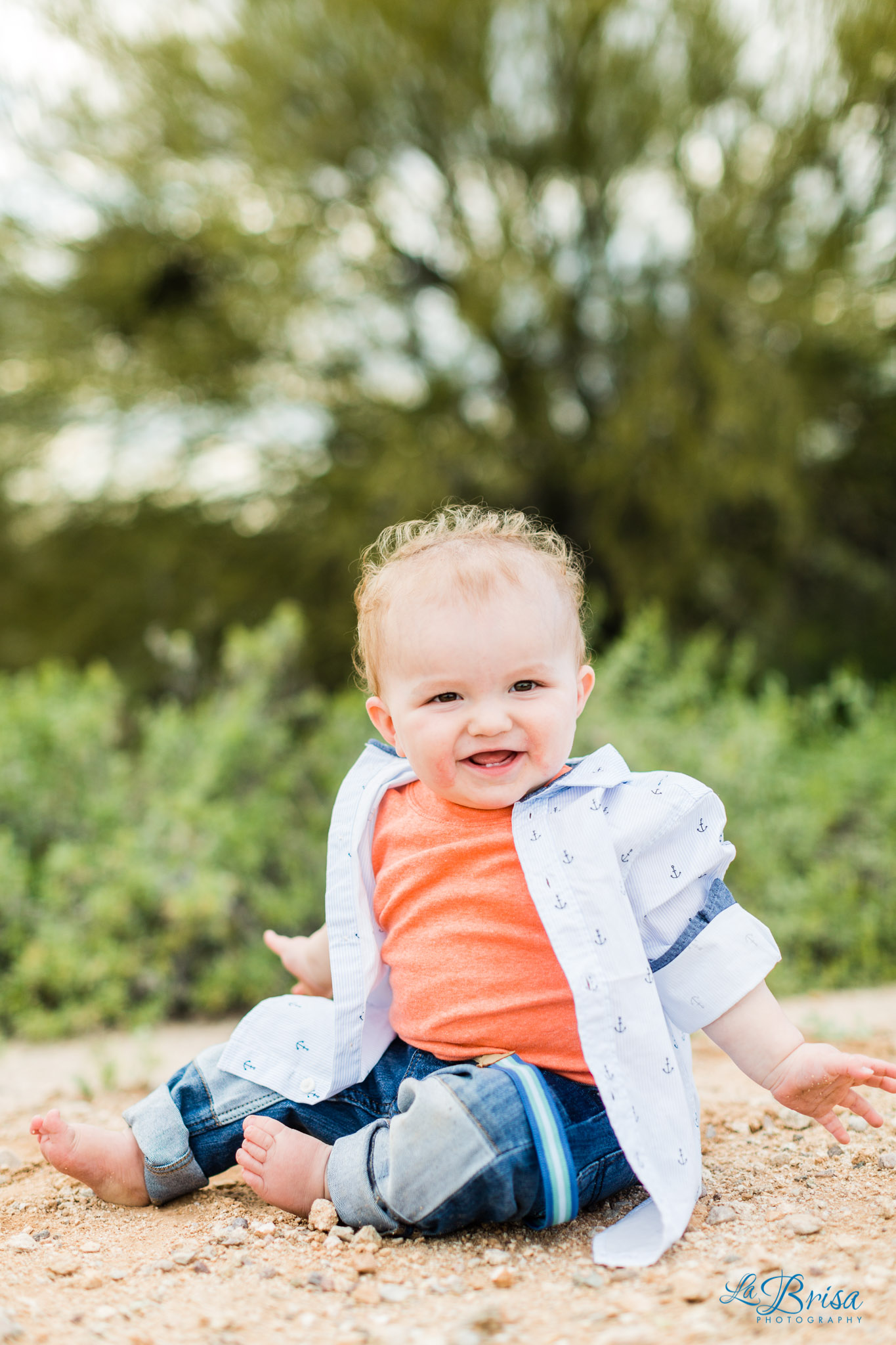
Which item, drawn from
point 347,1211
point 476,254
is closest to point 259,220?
point 476,254

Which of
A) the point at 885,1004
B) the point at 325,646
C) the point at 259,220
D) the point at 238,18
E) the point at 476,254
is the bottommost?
the point at 885,1004

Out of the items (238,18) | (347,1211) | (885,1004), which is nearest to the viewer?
(347,1211)

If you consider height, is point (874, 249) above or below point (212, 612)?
above

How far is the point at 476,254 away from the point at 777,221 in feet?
6.06

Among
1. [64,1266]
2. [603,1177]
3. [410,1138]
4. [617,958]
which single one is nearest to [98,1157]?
[64,1266]

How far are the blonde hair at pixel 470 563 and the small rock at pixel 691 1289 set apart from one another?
0.86 metres

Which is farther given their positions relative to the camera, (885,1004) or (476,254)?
(476,254)

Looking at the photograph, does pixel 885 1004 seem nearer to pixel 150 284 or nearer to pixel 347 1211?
pixel 347 1211

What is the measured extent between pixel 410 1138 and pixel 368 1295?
0.64ft

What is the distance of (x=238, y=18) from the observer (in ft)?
22.0

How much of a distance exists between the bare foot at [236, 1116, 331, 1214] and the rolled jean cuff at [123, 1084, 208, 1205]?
145 millimetres

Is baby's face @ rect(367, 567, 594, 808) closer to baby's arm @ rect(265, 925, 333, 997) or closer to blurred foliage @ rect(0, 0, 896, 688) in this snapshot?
baby's arm @ rect(265, 925, 333, 997)

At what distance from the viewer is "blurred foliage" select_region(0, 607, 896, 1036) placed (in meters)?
A: 3.26

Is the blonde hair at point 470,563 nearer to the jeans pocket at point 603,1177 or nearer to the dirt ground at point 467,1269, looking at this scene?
the jeans pocket at point 603,1177
